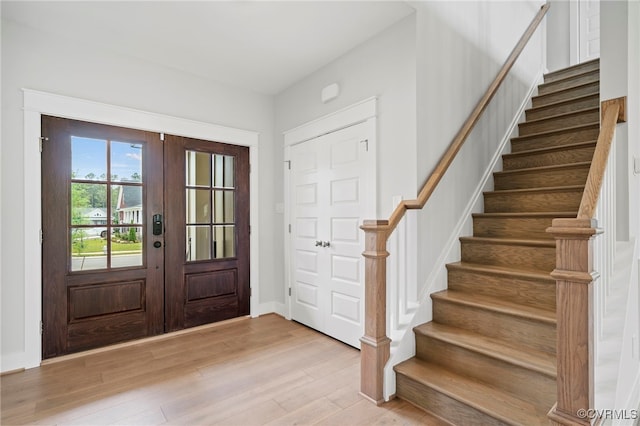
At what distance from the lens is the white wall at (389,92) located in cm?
247

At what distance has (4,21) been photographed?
8.25 ft

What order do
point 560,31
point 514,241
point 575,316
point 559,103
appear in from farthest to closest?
1. point 560,31
2. point 559,103
3. point 514,241
4. point 575,316

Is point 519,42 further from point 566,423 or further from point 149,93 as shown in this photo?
point 149,93

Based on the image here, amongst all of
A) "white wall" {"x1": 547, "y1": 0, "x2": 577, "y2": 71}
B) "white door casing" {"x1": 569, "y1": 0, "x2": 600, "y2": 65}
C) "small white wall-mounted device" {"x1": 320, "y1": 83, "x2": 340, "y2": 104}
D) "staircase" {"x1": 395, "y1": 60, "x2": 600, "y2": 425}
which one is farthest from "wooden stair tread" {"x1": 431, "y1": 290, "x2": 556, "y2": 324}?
"white door casing" {"x1": 569, "y1": 0, "x2": 600, "y2": 65}

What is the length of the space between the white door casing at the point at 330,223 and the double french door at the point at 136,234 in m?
0.62

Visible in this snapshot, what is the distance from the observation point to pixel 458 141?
2.62 meters

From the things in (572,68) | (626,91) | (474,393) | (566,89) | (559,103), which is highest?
(572,68)

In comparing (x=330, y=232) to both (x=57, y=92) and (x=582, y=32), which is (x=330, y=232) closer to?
(x=57, y=92)

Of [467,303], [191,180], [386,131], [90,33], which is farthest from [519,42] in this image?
[90,33]

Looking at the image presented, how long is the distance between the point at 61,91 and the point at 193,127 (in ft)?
3.58

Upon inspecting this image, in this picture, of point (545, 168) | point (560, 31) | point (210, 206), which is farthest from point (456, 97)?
point (560, 31)

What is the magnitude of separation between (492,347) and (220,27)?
9.91 ft

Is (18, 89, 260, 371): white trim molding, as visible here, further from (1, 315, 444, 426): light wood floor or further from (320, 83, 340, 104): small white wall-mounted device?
(320, 83, 340, 104): small white wall-mounted device

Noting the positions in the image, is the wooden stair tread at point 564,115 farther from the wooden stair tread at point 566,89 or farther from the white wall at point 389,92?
the white wall at point 389,92
